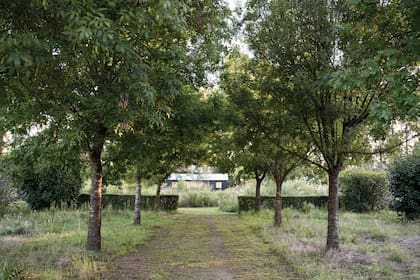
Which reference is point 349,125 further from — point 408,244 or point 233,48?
point 408,244

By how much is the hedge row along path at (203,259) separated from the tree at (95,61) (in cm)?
149

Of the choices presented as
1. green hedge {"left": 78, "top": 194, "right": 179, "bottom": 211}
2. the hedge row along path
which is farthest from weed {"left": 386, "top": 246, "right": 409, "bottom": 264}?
green hedge {"left": 78, "top": 194, "right": 179, "bottom": 211}

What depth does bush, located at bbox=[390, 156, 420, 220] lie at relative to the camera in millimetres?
14559

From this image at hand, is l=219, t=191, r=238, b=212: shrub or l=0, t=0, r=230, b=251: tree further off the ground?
l=0, t=0, r=230, b=251: tree

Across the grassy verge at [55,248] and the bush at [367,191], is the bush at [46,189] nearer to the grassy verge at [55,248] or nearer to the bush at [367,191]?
the grassy verge at [55,248]

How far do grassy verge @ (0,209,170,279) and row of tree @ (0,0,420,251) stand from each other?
0.90 meters

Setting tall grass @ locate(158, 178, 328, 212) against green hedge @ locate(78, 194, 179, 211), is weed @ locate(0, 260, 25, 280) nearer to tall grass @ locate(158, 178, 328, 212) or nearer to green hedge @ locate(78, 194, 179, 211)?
green hedge @ locate(78, 194, 179, 211)

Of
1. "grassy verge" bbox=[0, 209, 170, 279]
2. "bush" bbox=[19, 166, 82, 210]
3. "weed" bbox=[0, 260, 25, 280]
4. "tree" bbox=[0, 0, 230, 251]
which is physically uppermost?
"tree" bbox=[0, 0, 230, 251]

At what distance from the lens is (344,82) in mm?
4676

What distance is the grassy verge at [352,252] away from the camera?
650 cm

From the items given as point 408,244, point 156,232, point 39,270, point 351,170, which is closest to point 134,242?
point 156,232

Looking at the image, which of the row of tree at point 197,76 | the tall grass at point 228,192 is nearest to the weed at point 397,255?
the row of tree at point 197,76

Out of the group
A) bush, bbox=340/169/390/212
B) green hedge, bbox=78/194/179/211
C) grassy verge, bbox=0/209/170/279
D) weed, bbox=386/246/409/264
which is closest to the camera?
grassy verge, bbox=0/209/170/279

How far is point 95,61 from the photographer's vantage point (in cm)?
559
